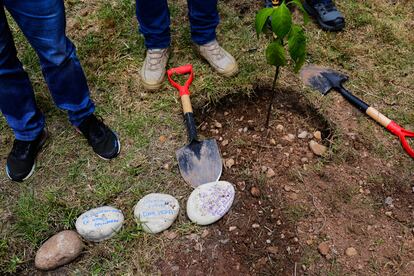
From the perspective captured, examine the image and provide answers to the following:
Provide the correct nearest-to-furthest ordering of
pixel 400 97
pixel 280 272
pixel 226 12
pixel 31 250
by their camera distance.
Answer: pixel 280 272 → pixel 31 250 → pixel 400 97 → pixel 226 12

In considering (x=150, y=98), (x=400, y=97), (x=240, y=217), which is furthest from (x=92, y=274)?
(x=400, y=97)

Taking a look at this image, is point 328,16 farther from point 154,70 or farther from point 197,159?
point 197,159

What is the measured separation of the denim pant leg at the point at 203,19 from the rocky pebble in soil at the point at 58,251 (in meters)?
1.53

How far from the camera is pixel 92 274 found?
201 centimetres

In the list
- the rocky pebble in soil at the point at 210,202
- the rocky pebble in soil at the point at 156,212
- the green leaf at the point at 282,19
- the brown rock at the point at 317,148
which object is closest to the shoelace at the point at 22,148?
the rocky pebble in soil at the point at 156,212

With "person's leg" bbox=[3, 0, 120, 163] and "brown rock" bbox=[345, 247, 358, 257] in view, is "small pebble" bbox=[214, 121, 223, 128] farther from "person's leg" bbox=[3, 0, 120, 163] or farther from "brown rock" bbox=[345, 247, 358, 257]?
"brown rock" bbox=[345, 247, 358, 257]

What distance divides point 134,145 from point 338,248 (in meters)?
1.31

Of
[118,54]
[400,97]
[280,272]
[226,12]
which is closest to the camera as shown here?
[280,272]

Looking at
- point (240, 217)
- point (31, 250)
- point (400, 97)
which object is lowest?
point (31, 250)

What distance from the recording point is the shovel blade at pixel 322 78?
2676 millimetres

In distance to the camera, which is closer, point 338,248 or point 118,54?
point 338,248

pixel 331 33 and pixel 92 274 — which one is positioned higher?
pixel 331 33

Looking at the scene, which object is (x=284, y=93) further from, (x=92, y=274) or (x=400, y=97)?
(x=92, y=274)

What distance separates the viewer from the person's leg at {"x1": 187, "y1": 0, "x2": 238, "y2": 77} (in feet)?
8.70
